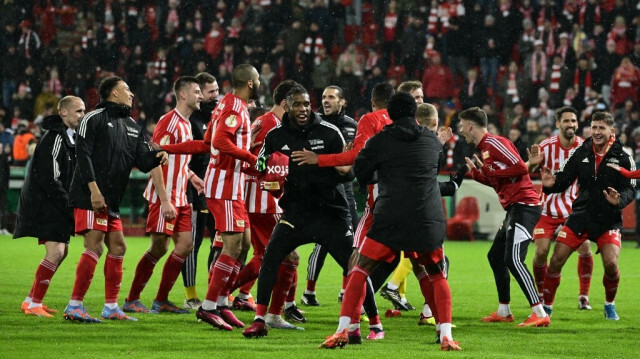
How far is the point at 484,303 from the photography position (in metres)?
11.1

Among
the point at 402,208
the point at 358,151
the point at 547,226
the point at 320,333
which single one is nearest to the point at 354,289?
the point at 402,208

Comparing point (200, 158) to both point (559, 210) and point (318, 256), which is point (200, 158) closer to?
point (318, 256)

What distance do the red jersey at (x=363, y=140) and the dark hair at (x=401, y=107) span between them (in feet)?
1.56

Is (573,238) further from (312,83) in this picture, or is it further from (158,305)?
(312,83)

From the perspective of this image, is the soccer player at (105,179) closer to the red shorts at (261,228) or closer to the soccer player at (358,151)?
the red shorts at (261,228)

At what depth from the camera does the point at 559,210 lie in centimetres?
1090

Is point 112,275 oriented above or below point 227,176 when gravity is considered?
below

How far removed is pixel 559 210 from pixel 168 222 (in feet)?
13.2

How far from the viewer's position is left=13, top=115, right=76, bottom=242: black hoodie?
9.56 metres

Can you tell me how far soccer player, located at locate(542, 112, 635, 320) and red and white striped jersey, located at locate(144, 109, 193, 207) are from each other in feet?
10.9

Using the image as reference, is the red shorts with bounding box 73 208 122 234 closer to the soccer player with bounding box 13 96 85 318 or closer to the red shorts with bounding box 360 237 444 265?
the soccer player with bounding box 13 96 85 318

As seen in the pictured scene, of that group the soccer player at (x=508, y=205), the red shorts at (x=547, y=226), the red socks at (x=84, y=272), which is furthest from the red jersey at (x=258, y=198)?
the red shorts at (x=547, y=226)

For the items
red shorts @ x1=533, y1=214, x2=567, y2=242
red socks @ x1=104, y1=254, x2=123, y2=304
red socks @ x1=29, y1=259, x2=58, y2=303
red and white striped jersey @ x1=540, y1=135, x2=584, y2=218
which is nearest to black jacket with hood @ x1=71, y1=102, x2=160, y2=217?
red socks @ x1=104, y1=254, x2=123, y2=304

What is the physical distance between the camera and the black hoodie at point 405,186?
24.0 feet
